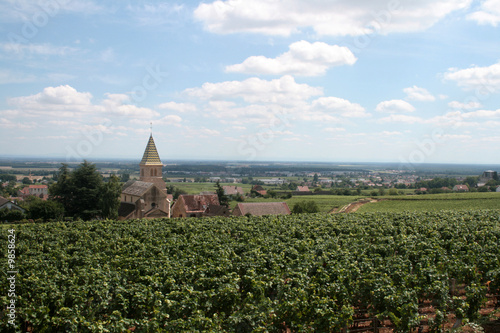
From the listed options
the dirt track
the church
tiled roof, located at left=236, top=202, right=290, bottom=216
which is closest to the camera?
tiled roof, located at left=236, top=202, right=290, bottom=216

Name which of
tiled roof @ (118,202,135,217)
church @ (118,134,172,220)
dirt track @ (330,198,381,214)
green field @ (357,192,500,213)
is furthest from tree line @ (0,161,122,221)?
green field @ (357,192,500,213)

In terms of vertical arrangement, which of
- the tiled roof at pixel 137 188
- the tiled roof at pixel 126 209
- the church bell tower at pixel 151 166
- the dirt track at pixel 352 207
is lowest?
the dirt track at pixel 352 207

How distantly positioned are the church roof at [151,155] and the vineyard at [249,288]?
34774 mm

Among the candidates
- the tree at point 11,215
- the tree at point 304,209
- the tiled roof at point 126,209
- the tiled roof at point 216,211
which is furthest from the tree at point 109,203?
the tree at point 304,209

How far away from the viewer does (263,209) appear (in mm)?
50469

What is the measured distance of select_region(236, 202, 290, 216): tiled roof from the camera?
4944cm

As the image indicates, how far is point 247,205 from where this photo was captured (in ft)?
166

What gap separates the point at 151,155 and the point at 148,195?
8.11 metres

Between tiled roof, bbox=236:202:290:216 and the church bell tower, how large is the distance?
13.7 m

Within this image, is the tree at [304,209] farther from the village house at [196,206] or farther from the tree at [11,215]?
the tree at [11,215]

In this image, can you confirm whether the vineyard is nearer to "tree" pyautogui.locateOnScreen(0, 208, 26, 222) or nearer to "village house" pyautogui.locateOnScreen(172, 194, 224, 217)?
"tree" pyautogui.locateOnScreen(0, 208, 26, 222)

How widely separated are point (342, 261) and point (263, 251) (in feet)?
15.4

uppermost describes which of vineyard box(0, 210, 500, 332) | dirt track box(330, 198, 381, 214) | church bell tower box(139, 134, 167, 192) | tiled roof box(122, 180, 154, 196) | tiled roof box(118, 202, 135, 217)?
church bell tower box(139, 134, 167, 192)

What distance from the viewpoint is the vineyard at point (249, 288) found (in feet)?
39.1
